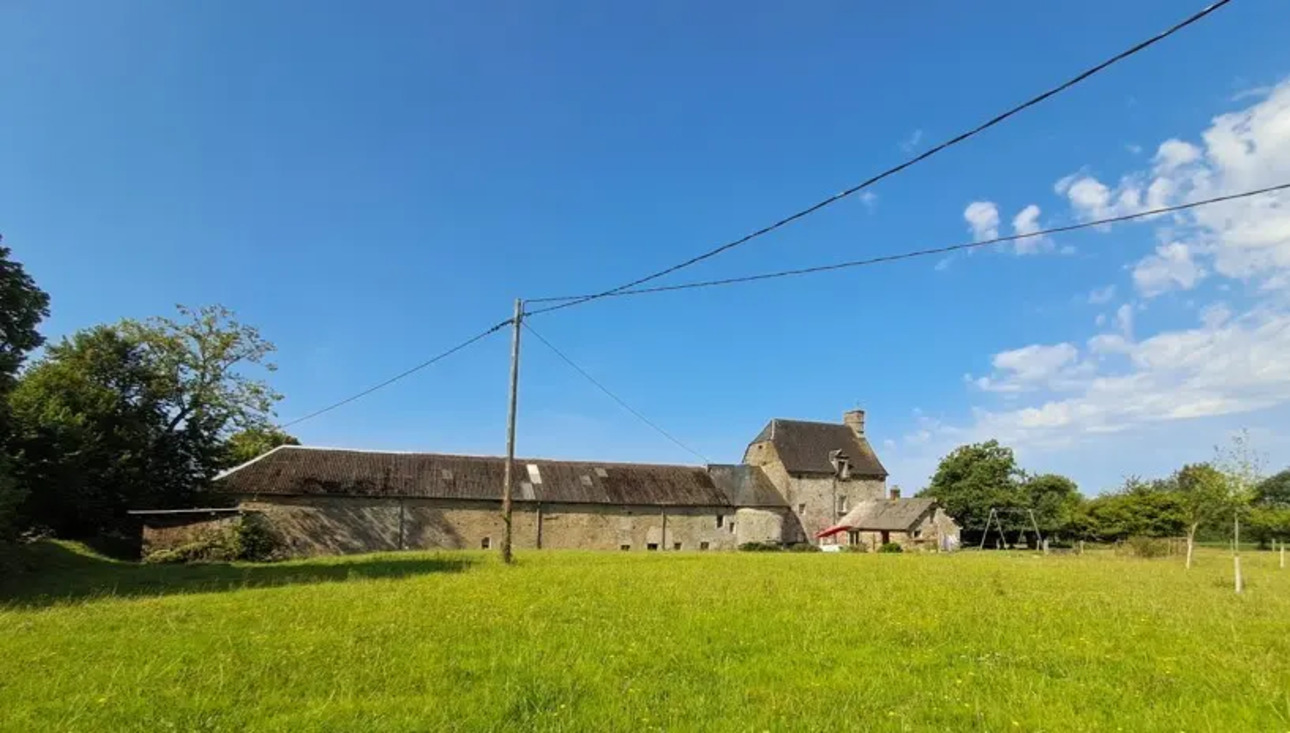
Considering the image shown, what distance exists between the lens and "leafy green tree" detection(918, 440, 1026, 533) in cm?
6212

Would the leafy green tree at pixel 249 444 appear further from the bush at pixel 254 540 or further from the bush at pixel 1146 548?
the bush at pixel 1146 548

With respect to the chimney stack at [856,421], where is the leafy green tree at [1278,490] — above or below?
below

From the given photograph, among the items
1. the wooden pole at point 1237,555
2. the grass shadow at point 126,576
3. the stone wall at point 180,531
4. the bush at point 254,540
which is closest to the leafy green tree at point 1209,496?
the wooden pole at point 1237,555

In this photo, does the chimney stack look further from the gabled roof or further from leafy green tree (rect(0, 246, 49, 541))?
leafy green tree (rect(0, 246, 49, 541))

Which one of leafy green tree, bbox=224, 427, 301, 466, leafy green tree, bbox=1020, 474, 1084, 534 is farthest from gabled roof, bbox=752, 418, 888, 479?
leafy green tree, bbox=224, 427, 301, 466

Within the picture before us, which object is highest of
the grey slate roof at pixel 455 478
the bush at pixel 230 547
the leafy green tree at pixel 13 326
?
the leafy green tree at pixel 13 326

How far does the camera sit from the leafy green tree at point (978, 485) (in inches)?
2446

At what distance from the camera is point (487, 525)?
42.8 m

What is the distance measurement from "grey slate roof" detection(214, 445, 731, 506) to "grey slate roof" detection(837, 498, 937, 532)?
34.7ft

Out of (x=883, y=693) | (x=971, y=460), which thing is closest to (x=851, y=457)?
(x=971, y=460)

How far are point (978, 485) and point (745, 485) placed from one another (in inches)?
930

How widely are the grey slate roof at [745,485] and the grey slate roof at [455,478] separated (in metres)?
0.86

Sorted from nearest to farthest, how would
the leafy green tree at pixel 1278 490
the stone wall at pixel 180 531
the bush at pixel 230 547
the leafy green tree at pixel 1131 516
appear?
the bush at pixel 230 547 < the stone wall at pixel 180 531 < the leafy green tree at pixel 1131 516 < the leafy green tree at pixel 1278 490

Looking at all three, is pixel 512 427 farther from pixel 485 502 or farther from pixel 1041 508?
pixel 1041 508
